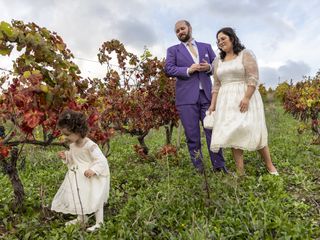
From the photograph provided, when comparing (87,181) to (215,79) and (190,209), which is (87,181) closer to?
(190,209)

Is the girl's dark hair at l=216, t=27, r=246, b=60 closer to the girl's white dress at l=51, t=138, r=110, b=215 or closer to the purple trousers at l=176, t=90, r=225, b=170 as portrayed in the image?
the purple trousers at l=176, t=90, r=225, b=170

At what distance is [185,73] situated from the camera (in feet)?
19.1

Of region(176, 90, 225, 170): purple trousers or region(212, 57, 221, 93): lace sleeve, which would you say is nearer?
region(212, 57, 221, 93): lace sleeve

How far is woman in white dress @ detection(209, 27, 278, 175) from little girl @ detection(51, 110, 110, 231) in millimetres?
1906

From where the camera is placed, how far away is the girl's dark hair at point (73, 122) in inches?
147

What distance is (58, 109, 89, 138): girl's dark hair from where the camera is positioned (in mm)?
3727

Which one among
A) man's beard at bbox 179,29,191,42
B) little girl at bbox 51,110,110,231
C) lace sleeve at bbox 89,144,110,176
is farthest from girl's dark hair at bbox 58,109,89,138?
man's beard at bbox 179,29,191,42

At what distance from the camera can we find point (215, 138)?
5.36 meters

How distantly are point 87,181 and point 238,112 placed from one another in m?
2.24

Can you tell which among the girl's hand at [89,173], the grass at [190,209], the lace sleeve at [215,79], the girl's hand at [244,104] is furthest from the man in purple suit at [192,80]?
the girl's hand at [89,173]

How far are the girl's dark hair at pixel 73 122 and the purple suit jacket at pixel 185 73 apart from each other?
2339 millimetres

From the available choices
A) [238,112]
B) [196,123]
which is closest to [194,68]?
[196,123]

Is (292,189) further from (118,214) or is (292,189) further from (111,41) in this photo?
(111,41)

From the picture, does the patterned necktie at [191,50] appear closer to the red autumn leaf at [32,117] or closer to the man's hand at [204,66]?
the man's hand at [204,66]
